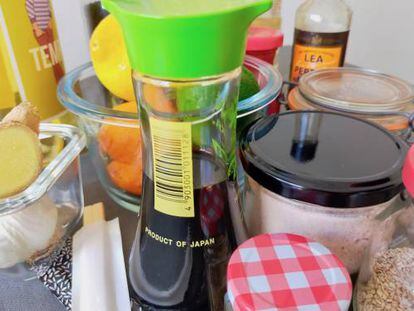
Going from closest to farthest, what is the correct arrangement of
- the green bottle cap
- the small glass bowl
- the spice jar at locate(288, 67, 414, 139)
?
the green bottle cap < the small glass bowl < the spice jar at locate(288, 67, 414, 139)

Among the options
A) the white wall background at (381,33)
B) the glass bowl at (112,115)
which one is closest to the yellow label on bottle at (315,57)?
the glass bowl at (112,115)

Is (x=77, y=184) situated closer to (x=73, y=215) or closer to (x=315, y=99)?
(x=73, y=215)

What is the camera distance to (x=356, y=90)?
1.74 feet

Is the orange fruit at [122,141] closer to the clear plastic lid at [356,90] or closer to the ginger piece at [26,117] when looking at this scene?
the ginger piece at [26,117]

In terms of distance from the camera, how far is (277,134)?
359 mm

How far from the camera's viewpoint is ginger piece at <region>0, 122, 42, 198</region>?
1.01 feet

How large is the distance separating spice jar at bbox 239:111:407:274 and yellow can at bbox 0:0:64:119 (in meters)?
0.25

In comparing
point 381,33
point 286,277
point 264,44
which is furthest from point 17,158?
point 381,33

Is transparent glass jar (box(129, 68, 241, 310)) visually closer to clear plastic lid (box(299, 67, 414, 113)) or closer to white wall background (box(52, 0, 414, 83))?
clear plastic lid (box(299, 67, 414, 113))

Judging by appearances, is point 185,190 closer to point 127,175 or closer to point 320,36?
point 127,175

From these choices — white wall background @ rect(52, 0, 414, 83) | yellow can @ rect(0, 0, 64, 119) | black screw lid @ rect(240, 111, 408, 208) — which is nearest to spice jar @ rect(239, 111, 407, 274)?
A: black screw lid @ rect(240, 111, 408, 208)

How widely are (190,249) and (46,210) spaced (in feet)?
0.44

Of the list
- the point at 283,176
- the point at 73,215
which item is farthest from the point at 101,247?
the point at 283,176

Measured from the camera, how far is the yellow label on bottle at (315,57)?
58 centimetres
